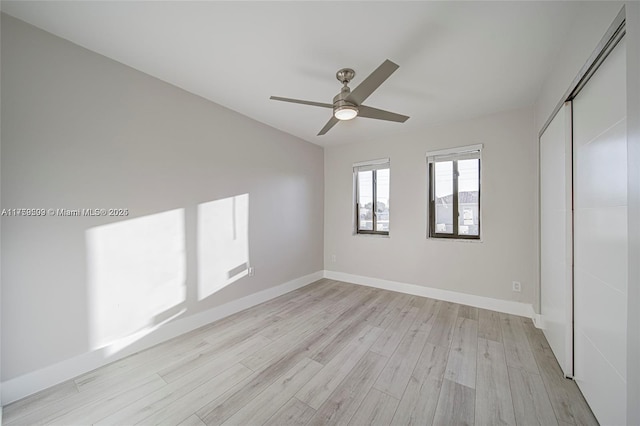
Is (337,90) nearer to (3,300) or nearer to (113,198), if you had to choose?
(113,198)

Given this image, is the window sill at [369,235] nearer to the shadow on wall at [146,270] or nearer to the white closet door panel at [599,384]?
the shadow on wall at [146,270]

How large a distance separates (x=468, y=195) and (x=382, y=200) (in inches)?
49.9

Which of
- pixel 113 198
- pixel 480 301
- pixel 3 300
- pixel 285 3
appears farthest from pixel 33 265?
pixel 480 301

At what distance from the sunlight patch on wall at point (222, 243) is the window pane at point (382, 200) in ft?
7.30

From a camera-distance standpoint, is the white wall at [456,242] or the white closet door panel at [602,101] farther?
the white wall at [456,242]

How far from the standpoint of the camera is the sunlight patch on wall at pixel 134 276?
1.90 m

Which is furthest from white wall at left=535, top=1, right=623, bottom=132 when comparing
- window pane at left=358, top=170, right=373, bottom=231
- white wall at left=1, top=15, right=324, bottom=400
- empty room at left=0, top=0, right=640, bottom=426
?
white wall at left=1, top=15, right=324, bottom=400

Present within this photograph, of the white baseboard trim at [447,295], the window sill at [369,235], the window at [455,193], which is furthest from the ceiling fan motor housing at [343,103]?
the white baseboard trim at [447,295]

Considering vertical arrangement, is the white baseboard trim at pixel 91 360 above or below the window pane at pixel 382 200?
below

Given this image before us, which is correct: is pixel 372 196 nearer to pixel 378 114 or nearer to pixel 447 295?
pixel 447 295

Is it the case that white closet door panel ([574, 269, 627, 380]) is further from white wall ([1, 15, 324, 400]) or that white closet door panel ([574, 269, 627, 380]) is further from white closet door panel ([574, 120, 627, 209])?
white wall ([1, 15, 324, 400])

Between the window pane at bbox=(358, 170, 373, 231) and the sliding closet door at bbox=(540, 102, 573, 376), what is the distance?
2238 millimetres

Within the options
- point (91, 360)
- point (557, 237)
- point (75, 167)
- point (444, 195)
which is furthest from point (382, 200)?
point (91, 360)

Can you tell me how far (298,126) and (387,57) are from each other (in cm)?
179
